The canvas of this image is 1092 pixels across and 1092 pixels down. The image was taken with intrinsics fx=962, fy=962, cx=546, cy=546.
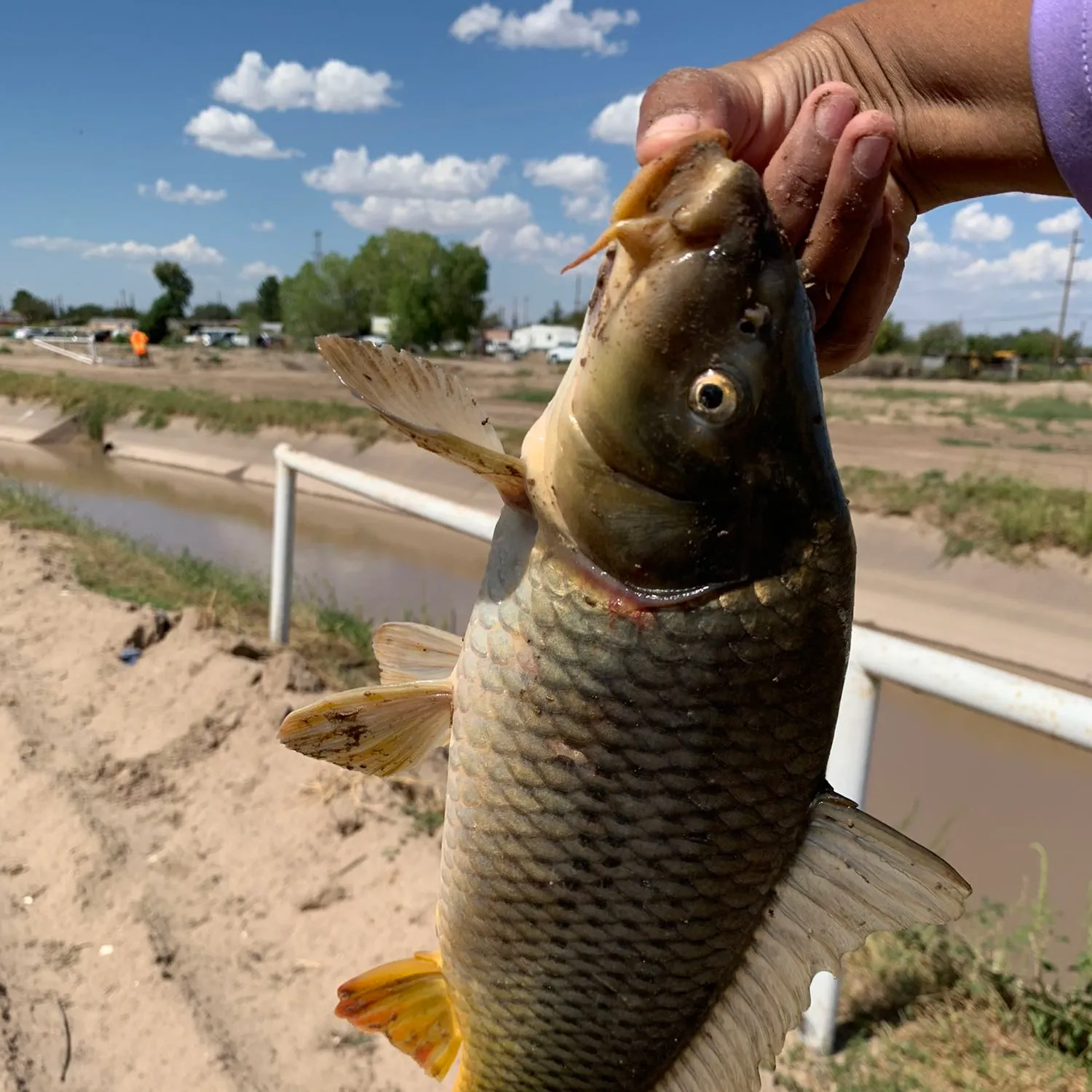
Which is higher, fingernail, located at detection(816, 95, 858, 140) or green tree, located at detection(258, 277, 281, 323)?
green tree, located at detection(258, 277, 281, 323)

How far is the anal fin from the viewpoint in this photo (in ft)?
4.30

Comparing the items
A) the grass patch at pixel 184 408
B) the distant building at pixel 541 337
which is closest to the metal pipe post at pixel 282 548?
the grass patch at pixel 184 408

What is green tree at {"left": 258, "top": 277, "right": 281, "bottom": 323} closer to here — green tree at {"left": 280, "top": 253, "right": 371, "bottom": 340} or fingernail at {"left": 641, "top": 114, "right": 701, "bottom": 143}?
green tree at {"left": 280, "top": 253, "right": 371, "bottom": 340}

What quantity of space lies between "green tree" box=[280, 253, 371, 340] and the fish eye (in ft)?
205

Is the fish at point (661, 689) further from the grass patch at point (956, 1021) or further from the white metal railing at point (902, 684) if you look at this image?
the grass patch at point (956, 1021)

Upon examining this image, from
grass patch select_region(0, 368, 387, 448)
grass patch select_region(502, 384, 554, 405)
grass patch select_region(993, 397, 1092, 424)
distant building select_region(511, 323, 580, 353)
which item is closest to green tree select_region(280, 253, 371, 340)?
distant building select_region(511, 323, 580, 353)

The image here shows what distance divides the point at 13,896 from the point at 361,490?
2.23 meters

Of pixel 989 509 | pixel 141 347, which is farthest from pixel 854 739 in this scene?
pixel 141 347

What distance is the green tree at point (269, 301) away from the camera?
9481cm

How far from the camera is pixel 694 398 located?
3.80 feet

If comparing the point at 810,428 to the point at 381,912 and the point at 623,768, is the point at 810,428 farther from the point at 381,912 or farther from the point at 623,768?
the point at 381,912

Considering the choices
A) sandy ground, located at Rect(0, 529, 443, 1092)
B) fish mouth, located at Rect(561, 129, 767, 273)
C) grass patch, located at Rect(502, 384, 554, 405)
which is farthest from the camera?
grass patch, located at Rect(502, 384, 554, 405)

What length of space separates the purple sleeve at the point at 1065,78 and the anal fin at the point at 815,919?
1170 mm

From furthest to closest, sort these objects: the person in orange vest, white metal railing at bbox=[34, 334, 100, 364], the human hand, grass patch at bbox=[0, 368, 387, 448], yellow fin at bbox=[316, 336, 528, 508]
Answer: white metal railing at bbox=[34, 334, 100, 364] → the person in orange vest → grass patch at bbox=[0, 368, 387, 448] → the human hand → yellow fin at bbox=[316, 336, 528, 508]
